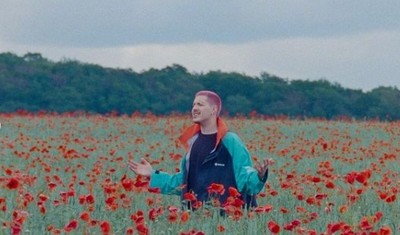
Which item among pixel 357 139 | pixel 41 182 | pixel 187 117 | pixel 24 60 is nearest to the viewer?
pixel 41 182

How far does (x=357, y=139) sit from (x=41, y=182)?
37.5ft

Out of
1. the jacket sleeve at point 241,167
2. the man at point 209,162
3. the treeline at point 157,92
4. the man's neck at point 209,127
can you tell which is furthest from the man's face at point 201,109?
the treeline at point 157,92

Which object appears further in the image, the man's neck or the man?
the man's neck

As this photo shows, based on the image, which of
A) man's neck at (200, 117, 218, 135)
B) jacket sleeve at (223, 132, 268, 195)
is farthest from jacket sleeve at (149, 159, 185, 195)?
jacket sleeve at (223, 132, 268, 195)

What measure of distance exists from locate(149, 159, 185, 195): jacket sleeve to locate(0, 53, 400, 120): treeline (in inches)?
974

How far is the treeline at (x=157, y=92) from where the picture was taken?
33.7 meters

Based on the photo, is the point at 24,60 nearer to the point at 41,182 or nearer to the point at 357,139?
the point at 357,139

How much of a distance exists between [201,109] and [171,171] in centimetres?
591

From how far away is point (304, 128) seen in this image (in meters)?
24.7

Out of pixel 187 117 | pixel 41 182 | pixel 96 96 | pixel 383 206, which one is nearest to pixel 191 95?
pixel 96 96

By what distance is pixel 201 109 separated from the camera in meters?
7.98

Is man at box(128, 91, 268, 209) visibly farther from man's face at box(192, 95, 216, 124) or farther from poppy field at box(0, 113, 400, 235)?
poppy field at box(0, 113, 400, 235)

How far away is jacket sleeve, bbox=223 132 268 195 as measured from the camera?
25.9 feet

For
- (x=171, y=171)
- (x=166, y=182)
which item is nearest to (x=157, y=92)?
(x=171, y=171)
